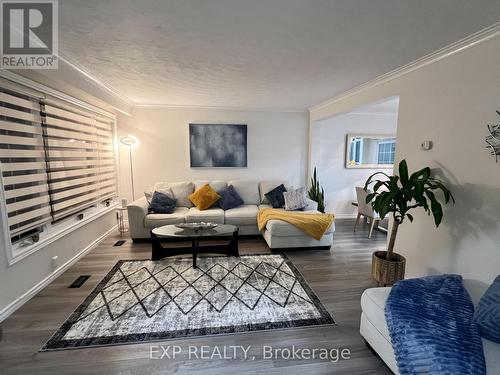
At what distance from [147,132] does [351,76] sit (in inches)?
147

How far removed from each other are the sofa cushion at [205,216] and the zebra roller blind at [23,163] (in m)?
1.78

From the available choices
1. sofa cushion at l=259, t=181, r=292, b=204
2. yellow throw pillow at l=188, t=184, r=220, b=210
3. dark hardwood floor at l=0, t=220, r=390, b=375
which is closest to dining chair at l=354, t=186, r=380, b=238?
sofa cushion at l=259, t=181, r=292, b=204

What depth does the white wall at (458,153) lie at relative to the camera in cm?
194

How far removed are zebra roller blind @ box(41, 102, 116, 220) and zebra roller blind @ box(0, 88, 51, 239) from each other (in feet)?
0.38

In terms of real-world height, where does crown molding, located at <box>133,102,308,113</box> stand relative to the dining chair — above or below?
above

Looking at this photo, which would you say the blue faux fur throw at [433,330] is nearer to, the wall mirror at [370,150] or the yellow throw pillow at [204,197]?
the yellow throw pillow at [204,197]

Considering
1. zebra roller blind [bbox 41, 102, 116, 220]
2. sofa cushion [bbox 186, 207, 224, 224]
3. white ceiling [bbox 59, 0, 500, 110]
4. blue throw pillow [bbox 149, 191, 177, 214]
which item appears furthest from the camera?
blue throw pillow [bbox 149, 191, 177, 214]

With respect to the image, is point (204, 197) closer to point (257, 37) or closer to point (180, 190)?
point (180, 190)

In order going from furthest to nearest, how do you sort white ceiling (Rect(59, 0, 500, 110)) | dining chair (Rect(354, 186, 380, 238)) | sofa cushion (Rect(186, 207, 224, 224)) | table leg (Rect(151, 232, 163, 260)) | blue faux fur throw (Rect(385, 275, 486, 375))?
1. dining chair (Rect(354, 186, 380, 238))
2. sofa cushion (Rect(186, 207, 224, 224))
3. table leg (Rect(151, 232, 163, 260))
4. white ceiling (Rect(59, 0, 500, 110))
5. blue faux fur throw (Rect(385, 275, 486, 375))

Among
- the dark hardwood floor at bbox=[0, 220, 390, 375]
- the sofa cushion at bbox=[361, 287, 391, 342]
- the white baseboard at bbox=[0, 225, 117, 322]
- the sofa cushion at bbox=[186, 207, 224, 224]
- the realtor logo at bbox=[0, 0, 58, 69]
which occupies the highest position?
the realtor logo at bbox=[0, 0, 58, 69]

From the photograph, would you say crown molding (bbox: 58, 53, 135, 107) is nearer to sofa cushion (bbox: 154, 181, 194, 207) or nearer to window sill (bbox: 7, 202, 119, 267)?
sofa cushion (bbox: 154, 181, 194, 207)

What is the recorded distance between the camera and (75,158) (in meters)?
3.31

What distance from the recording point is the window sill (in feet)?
7.23

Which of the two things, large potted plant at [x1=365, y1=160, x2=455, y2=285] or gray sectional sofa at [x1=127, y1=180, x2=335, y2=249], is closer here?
large potted plant at [x1=365, y1=160, x2=455, y2=285]
